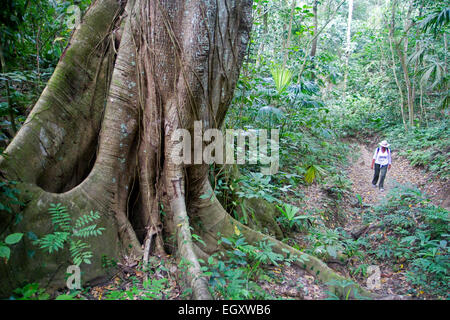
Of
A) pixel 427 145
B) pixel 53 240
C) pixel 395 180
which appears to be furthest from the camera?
pixel 427 145

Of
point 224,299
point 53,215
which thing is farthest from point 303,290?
point 53,215

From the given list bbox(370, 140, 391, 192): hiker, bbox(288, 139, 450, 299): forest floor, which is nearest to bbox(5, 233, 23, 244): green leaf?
bbox(288, 139, 450, 299): forest floor

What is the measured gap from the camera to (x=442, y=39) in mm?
11695

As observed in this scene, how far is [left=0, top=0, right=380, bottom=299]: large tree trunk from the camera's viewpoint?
2.75 m

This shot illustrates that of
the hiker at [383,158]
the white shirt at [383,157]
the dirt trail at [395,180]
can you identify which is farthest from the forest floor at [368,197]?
the white shirt at [383,157]

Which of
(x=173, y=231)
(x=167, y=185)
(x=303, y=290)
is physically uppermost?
(x=167, y=185)

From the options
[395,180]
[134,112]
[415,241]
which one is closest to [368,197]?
[395,180]

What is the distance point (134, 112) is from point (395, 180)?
26.2 feet

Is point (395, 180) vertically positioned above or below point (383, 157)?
below

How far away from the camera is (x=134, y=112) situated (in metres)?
3.04

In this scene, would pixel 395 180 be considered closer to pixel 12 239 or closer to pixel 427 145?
pixel 427 145
